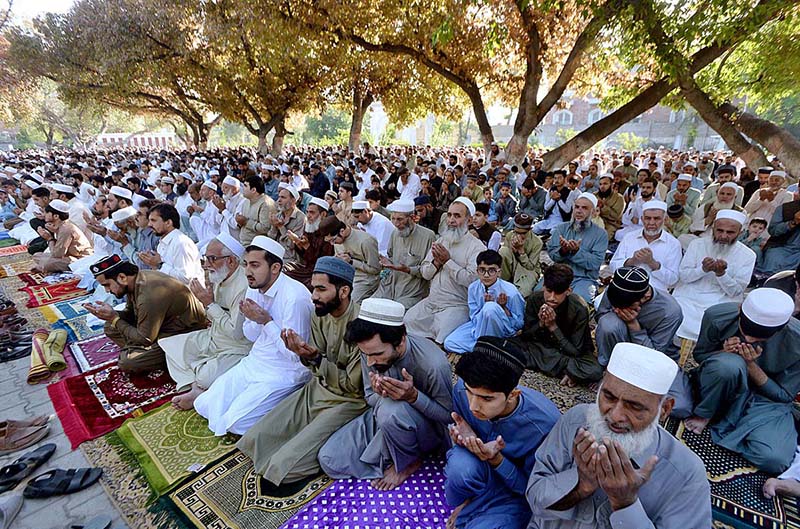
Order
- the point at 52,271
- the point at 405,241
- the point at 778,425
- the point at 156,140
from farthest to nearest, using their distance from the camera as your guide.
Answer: the point at 156,140, the point at 52,271, the point at 405,241, the point at 778,425

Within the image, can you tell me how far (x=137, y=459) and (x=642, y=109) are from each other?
10.00m

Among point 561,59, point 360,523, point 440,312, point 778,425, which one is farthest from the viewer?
point 561,59

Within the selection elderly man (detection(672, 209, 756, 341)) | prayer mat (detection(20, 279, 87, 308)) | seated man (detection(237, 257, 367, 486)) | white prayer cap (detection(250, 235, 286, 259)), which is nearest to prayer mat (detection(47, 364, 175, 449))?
seated man (detection(237, 257, 367, 486))

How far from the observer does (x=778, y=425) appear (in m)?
2.53

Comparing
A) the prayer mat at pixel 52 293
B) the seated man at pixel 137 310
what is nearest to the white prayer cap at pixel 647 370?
the seated man at pixel 137 310

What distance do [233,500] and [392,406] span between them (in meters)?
1.05

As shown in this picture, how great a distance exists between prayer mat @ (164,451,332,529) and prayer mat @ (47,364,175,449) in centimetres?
97

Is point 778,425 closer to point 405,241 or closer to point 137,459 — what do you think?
point 405,241

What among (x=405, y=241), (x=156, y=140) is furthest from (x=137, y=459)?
(x=156, y=140)

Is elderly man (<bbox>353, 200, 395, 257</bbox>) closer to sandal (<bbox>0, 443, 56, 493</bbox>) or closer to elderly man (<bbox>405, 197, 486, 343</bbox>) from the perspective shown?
elderly man (<bbox>405, 197, 486, 343</bbox>)

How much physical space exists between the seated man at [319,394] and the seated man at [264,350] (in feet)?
0.49

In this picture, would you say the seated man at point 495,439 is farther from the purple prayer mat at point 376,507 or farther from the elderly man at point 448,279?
the elderly man at point 448,279

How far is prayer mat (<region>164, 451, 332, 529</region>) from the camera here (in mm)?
2244

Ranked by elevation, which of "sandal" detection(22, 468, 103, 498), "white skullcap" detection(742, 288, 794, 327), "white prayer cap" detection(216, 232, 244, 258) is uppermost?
"white skullcap" detection(742, 288, 794, 327)
